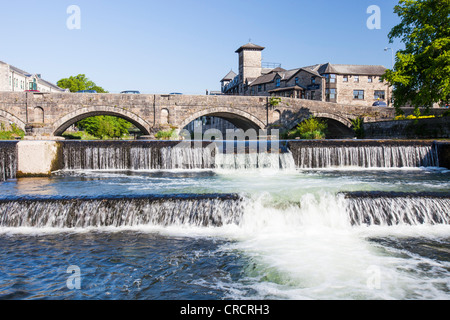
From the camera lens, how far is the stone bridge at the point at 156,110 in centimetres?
3425

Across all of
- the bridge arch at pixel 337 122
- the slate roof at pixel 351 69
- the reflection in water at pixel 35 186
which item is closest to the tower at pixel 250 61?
the slate roof at pixel 351 69

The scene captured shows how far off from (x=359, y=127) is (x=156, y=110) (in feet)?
72.4

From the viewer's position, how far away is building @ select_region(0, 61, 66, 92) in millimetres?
62781

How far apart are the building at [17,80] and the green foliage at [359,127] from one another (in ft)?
185

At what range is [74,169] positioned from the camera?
19328mm

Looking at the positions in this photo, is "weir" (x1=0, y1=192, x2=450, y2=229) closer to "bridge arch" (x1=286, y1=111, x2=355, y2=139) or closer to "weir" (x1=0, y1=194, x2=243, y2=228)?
"weir" (x1=0, y1=194, x2=243, y2=228)

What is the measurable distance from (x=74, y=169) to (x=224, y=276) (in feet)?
49.9

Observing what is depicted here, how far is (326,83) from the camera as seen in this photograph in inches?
2302

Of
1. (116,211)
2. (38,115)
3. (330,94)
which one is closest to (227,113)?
(38,115)

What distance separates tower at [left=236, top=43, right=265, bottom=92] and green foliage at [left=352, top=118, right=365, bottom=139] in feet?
97.1

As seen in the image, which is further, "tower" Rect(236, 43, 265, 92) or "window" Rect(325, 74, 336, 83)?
"tower" Rect(236, 43, 265, 92)

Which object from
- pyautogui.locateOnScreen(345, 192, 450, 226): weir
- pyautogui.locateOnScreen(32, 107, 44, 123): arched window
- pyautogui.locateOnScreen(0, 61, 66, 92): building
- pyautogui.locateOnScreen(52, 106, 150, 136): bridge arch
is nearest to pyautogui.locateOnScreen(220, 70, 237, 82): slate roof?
pyautogui.locateOnScreen(0, 61, 66, 92): building
